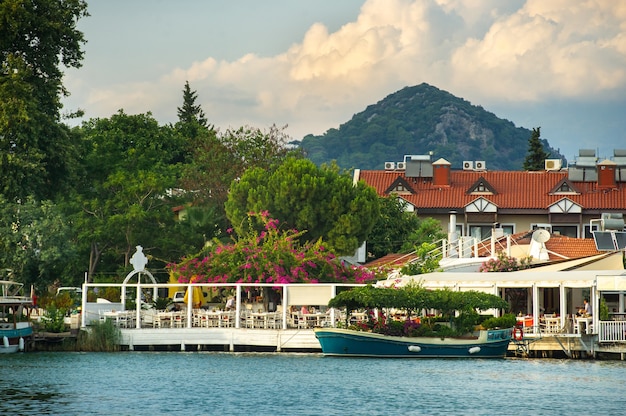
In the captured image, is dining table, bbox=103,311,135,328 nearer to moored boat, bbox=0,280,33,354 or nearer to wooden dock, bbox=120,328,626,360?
wooden dock, bbox=120,328,626,360

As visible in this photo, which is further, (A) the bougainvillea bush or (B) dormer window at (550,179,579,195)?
(B) dormer window at (550,179,579,195)

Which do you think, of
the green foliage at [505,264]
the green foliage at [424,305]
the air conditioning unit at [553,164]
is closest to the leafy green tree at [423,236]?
the green foliage at [505,264]

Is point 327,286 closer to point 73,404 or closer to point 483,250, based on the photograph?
point 483,250

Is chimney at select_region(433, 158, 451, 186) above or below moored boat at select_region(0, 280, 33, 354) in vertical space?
above

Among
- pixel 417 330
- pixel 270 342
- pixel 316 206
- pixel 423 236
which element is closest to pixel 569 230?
pixel 423 236

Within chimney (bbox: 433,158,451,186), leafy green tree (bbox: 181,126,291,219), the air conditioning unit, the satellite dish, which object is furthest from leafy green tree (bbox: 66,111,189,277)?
the air conditioning unit

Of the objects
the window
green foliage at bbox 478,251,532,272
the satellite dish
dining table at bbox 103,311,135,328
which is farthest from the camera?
the window

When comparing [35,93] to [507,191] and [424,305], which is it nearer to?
[424,305]

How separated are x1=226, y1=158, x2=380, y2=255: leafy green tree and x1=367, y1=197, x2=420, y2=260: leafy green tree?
8123 millimetres

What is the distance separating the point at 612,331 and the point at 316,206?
69.6 feet

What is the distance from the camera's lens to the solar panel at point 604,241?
53.8m

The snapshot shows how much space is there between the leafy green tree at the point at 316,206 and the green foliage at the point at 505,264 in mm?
11572

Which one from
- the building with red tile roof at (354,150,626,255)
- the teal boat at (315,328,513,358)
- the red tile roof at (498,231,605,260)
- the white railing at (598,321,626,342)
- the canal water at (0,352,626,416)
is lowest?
the canal water at (0,352,626,416)

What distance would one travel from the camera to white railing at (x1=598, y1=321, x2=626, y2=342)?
4559 centimetres
